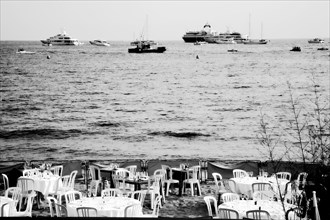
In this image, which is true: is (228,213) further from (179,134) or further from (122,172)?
(179,134)

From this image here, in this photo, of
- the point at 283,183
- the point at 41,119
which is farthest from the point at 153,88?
the point at 283,183

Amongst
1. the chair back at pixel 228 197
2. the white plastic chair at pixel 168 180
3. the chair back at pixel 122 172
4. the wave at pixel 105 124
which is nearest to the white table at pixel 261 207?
the chair back at pixel 228 197

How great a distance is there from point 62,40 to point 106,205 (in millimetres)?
183475

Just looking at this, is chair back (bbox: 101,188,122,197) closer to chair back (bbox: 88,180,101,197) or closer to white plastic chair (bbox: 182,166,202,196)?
chair back (bbox: 88,180,101,197)

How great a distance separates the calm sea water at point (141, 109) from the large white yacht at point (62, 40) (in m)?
94.0

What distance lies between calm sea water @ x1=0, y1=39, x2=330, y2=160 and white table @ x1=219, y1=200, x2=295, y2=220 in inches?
263

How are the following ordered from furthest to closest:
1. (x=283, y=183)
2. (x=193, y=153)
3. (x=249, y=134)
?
(x=249, y=134)
(x=193, y=153)
(x=283, y=183)

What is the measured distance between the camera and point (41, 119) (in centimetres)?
4416

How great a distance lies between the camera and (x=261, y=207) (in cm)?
1045

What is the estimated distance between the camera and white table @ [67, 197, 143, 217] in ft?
34.0

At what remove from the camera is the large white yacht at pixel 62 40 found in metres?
189

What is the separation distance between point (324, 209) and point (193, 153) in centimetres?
2393

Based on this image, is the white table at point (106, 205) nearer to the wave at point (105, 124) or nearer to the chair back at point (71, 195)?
the chair back at point (71, 195)

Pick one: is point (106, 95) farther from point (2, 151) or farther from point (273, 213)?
point (273, 213)
